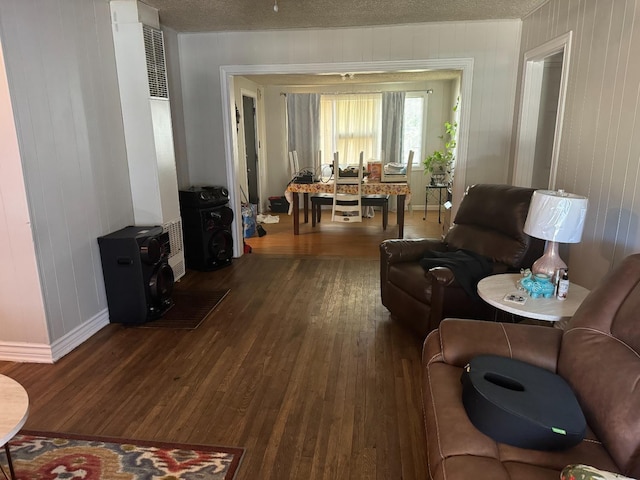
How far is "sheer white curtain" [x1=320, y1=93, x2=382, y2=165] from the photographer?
24.4 feet

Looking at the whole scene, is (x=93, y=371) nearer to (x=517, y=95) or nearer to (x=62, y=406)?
(x=62, y=406)

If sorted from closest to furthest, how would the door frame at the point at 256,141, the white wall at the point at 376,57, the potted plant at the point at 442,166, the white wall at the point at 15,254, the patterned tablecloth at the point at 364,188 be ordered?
the white wall at the point at 15,254
the white wall at the point at 376,57
the patterned tablecloth at the point at 364,188
the door frame at the point at 256,141
the potted plant at the point at 442,166

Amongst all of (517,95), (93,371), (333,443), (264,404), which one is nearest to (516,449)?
(333,443)

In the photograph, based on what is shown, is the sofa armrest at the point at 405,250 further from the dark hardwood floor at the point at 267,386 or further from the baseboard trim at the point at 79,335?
the baseboard trim at the point at 79,335

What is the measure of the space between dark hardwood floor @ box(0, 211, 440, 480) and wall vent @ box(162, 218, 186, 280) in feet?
2.48

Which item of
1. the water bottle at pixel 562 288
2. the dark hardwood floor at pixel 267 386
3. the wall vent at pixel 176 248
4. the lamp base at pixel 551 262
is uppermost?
the lamp base at pixel 551 262

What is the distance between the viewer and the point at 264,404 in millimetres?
2229

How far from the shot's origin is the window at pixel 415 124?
7.36 meters

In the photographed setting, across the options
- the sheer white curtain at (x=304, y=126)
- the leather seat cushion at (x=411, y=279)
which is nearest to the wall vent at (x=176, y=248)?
the leather seat cushion at (x=411, y=279)

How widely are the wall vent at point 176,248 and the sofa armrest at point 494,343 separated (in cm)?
277

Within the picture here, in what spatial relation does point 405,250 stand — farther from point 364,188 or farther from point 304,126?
point 304,126

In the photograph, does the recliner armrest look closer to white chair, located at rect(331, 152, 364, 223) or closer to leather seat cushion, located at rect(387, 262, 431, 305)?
leather seat cushion, located at rect(387, 262, 431, 305)

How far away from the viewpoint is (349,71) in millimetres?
4379

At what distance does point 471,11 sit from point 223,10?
220 cm
